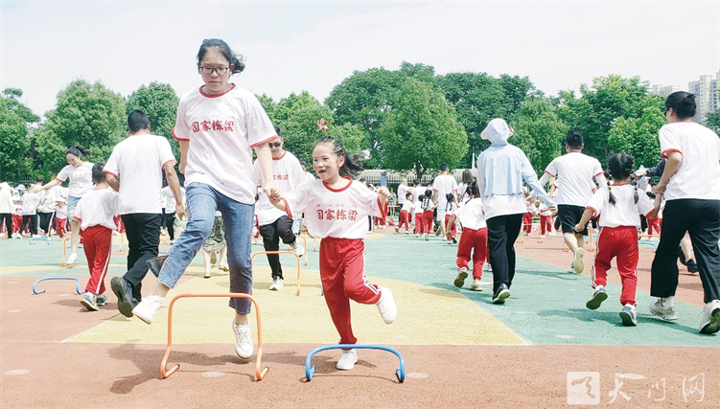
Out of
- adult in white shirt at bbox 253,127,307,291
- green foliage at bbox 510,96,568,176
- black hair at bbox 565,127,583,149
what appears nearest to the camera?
adult in white shirt at bbox 253,127,307,291

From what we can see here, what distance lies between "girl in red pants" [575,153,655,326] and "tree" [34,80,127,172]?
53072 mm

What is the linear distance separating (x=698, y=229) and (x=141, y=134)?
19.6ft

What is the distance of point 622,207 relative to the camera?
6375 mm

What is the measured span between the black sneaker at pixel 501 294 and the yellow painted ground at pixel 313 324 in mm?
325

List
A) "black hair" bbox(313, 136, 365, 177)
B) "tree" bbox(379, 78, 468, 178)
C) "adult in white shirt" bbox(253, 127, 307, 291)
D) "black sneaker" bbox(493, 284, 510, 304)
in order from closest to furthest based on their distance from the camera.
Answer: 1. "black hair" bbox(313, 136, 365, 177)
2. "black sneaker" bbox(493, 284, 510, 304)
3. "adult in white shirt" bbox(253, 127, 307, 291)
4. "tree" bbox(379, 78, 468, 178)

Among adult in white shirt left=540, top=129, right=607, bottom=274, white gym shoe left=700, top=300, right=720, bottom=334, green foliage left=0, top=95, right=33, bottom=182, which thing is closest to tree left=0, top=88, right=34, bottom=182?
green foliage left=0, top=95, right=33, bottom=182

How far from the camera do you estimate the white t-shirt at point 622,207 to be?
20.7 feet

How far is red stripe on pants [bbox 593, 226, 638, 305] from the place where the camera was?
20.2 ft

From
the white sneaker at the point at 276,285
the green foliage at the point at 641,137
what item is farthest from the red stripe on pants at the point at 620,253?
the green foliage at the point at 641,137

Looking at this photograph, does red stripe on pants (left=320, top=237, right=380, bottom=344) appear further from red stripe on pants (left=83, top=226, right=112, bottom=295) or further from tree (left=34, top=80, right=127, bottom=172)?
tree (left=34, top=80, right=127, bottom=172)

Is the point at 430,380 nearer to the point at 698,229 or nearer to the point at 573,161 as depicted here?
the point at 698,229

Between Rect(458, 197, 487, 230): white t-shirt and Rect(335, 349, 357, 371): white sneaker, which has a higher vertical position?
Rect(458, 197, 487, 230): white t-shirt

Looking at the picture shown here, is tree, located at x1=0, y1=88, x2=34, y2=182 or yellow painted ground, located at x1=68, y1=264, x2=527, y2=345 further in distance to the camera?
tree, located at x1=0, y1=88, x2=34, y2=182

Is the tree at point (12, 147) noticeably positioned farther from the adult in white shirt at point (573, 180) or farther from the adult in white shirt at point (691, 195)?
the adult in white shirt at point (691, 195)
